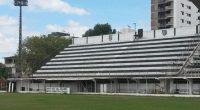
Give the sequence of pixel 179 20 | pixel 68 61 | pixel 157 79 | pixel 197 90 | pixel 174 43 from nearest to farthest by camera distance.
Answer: pixel 197 90, pixel 157 79, pixel 174 43, pixel 68 61, pixel 179 20

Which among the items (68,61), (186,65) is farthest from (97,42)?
(186,65)

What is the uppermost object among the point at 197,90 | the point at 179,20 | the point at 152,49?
the point at 179,20

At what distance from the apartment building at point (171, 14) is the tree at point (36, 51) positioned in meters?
44.1

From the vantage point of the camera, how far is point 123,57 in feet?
381

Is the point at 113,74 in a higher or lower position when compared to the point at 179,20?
lower

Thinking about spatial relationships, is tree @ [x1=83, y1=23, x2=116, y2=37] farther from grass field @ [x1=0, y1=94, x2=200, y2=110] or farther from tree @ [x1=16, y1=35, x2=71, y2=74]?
grass field @ [x1=0, y1=94, x2=200, y2=110]

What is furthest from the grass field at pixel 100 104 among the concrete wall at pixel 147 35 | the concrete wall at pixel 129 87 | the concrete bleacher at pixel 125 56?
the concrete wall at pixel 147 35

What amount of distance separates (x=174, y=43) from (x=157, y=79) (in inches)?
541

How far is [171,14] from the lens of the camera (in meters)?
174

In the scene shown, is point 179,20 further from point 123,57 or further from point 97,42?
point 123,57

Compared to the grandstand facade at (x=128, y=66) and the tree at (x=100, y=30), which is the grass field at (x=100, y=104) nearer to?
the grandstand facade at (x=128, y=66)

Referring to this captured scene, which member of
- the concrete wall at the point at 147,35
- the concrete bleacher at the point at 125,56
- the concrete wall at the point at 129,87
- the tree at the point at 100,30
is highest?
the tree at the point at 100,30

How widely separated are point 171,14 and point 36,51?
53.8 m

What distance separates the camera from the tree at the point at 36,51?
144 m
